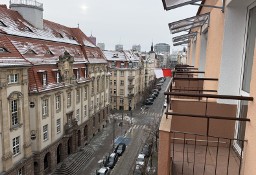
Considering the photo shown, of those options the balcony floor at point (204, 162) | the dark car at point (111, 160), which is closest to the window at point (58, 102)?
the dark car at point (111, 160)

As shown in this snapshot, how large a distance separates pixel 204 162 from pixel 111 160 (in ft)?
80.1

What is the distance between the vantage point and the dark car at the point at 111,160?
27.1m

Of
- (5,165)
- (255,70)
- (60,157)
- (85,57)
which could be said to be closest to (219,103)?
(255,70)

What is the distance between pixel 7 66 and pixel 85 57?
17436mm

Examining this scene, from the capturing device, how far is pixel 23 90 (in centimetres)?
1966

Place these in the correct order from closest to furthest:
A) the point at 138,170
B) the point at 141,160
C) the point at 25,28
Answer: the point at 138,170, the point at 25,28, the point at 141,160

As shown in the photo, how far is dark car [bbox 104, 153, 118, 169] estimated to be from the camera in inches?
1066

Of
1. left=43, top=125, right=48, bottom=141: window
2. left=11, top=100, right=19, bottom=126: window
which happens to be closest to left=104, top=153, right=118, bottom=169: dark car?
left=43, top=125, right=48, bottom=141: window

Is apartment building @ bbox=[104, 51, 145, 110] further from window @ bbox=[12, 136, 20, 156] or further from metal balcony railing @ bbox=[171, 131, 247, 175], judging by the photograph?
metal balcony railing @ bbox=[171, 131, 247, 175]

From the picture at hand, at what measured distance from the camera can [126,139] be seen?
36312mm

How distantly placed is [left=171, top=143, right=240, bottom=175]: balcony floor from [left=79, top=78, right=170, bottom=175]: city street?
22.2 meters

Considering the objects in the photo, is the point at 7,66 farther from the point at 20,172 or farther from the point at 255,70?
the point at 255,70

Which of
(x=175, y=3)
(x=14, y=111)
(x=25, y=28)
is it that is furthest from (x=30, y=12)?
(x=175, y=3)

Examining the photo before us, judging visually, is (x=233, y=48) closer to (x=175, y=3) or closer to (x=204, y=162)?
(x=175, y=3)
